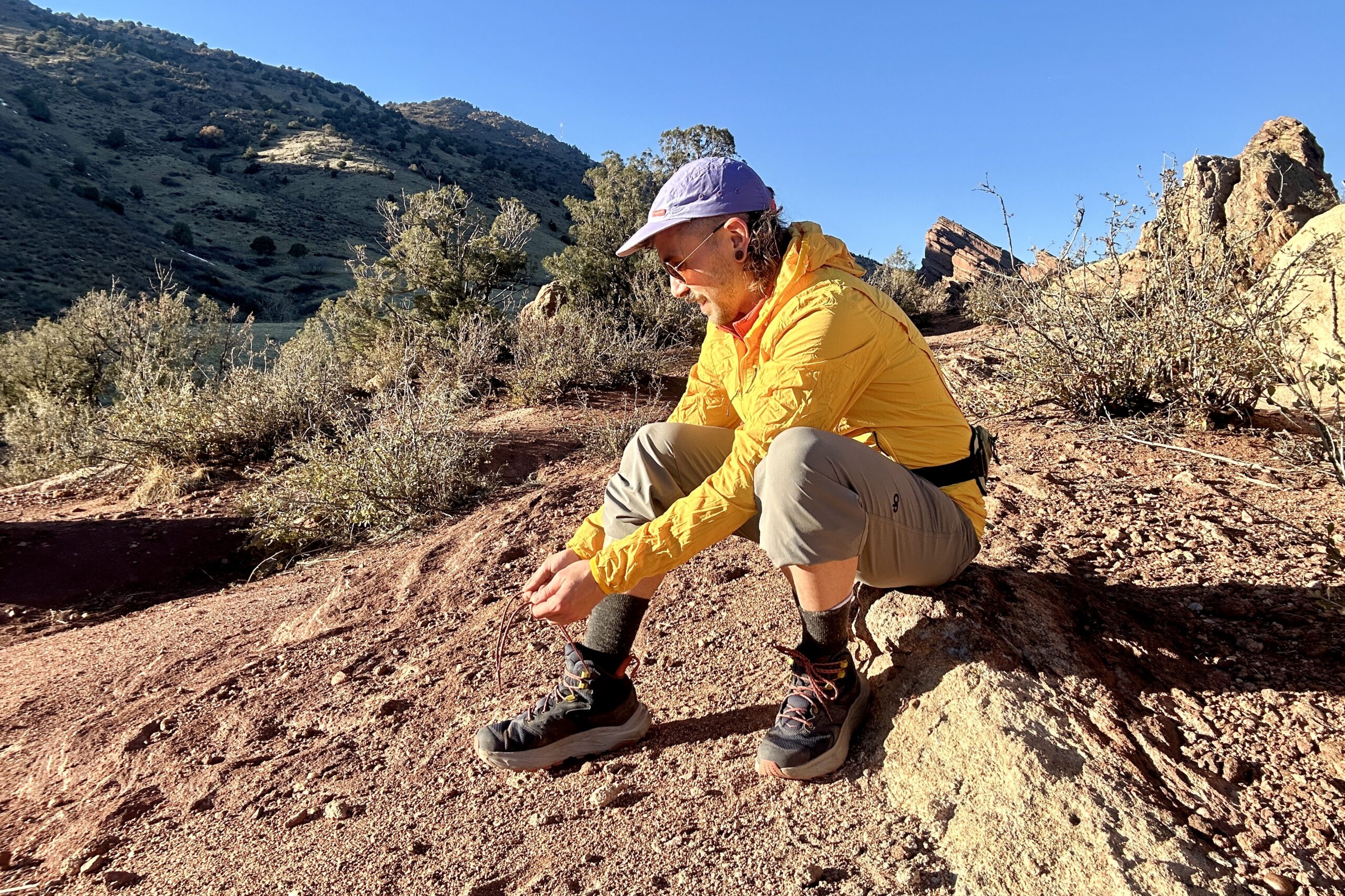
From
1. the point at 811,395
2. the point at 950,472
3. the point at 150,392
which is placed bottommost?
the point at 150,392

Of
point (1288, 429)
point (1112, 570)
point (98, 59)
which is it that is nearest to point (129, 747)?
point (1112, 570)

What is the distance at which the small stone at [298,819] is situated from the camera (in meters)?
1.86

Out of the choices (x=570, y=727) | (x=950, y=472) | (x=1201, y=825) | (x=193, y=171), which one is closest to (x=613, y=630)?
(x=570, y=727)

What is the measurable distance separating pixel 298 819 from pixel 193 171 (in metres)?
38.8

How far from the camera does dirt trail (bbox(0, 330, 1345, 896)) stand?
55.2 inches

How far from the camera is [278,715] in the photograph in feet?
7.97

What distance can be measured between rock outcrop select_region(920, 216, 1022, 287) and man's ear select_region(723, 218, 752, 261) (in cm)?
2155

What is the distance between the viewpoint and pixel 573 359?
7441 millimetres

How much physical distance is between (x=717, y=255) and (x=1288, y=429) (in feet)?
9.81

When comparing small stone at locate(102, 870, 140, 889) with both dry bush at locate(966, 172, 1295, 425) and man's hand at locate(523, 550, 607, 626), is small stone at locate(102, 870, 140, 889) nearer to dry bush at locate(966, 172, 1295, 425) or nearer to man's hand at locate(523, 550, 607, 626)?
man's hand at locate(523, 550, 607, 626)

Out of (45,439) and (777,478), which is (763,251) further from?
(45,439)

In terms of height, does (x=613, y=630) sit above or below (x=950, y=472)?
below

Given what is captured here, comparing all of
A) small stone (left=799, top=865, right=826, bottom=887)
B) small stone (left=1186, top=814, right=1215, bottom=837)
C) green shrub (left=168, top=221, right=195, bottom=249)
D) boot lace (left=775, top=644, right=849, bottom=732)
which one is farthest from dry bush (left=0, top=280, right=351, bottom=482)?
green shrub (left=168, top=221, right=195, bottom=249)

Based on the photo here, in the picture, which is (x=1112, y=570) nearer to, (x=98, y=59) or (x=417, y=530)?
(x=417, y=530)
